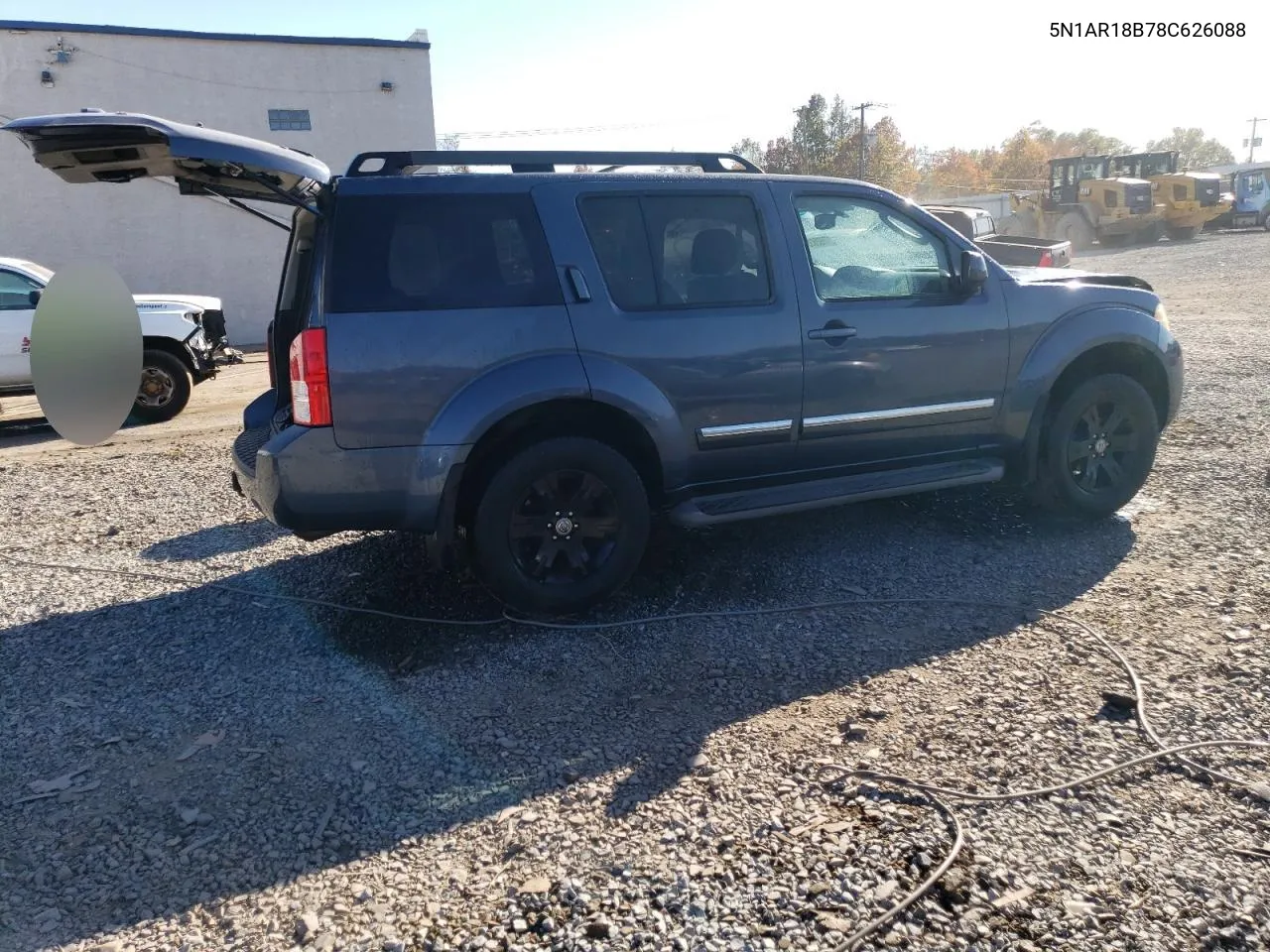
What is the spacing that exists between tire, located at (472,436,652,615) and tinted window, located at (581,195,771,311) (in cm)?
77

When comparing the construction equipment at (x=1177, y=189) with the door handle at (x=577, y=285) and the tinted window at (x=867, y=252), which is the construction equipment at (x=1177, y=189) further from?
the door handle at (x=577, y=285)

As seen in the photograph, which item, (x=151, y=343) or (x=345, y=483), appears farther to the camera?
(x=151, y=343)

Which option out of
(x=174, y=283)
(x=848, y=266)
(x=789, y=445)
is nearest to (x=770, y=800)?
(x=789, y=445)

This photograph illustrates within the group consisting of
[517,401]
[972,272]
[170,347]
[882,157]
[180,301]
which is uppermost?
[882,157]

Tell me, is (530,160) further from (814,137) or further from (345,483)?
(814,137)

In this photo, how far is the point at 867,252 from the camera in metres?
5.05

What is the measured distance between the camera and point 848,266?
4961 millimetres

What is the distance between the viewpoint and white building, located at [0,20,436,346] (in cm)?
1917

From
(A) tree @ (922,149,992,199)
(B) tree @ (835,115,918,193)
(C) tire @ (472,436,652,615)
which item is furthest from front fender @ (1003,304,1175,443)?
(A) tree @ (922,149,992,199)

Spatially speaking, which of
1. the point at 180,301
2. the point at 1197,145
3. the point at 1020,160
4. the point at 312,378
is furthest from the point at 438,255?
the point at 1197,145

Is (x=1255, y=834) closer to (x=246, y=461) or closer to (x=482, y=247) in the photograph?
(x=482, y=247)

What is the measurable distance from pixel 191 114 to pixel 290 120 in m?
1.96

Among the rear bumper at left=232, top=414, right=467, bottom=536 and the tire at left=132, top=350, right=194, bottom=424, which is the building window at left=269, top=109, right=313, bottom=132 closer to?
the tire at left=132, top=350, right=194, bottom=424

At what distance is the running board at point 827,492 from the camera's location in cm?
464
